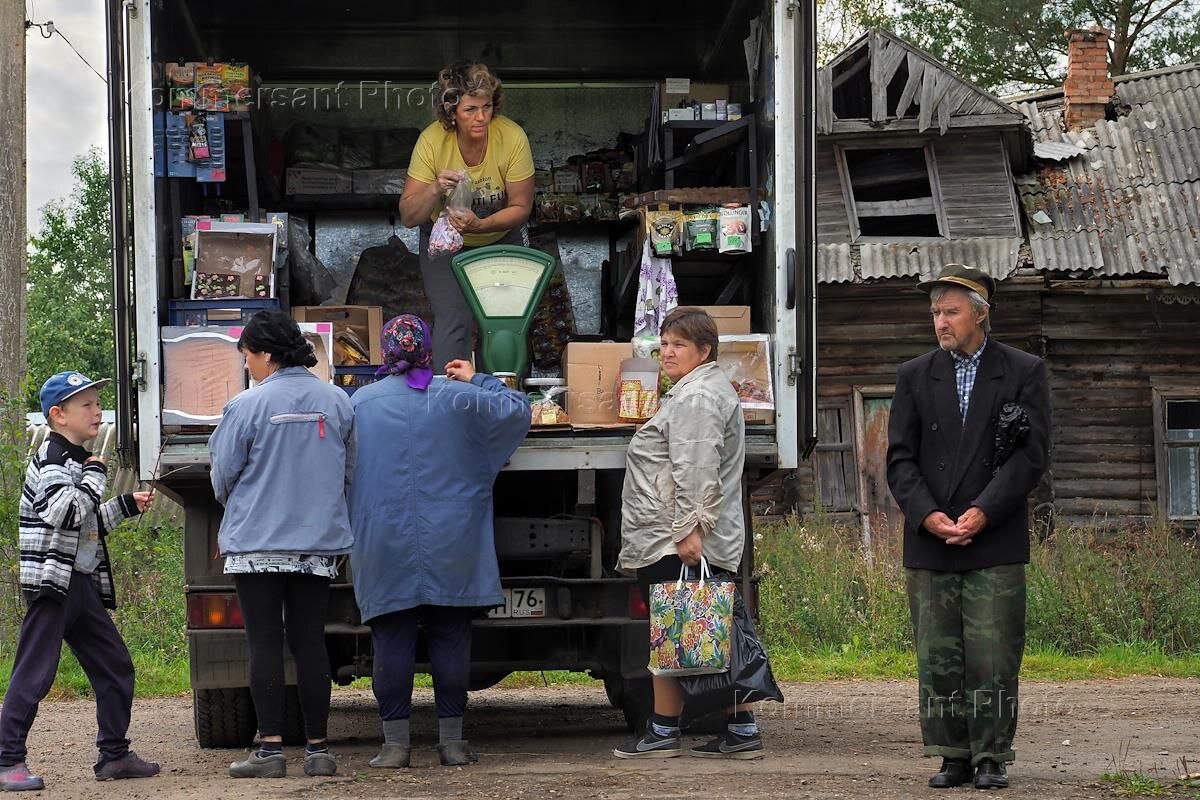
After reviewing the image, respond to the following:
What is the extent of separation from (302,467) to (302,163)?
3.69 m

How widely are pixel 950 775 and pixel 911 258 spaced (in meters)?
11.8

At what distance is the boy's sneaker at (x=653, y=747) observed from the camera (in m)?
6.19

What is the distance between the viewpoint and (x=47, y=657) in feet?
18.9

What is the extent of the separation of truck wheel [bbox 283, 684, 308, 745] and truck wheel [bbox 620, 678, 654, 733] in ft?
4.39

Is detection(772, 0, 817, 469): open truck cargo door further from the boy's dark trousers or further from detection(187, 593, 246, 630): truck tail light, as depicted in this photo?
the boy's dark trousers

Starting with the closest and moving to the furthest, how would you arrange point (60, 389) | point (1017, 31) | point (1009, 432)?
point (1009, 432), point (60, 389), point (1017, 31)

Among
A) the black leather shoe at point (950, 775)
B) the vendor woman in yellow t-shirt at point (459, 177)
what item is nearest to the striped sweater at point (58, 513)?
the vendor woman in yellow t-shirt at point (459, 177)

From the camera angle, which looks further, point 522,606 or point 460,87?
point 460,87

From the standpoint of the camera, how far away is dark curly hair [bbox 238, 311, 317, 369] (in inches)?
231

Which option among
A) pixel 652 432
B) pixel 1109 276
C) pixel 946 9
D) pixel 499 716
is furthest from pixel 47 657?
pixel 946 9

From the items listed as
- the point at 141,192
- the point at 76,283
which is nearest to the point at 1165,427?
the point at 141,192

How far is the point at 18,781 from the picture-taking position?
5668 millimetres

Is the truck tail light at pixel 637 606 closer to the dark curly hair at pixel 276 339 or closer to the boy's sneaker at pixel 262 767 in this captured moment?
the boy's sneaker at pixel 262 767

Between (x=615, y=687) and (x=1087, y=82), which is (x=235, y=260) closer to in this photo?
(x=615, y=687)
